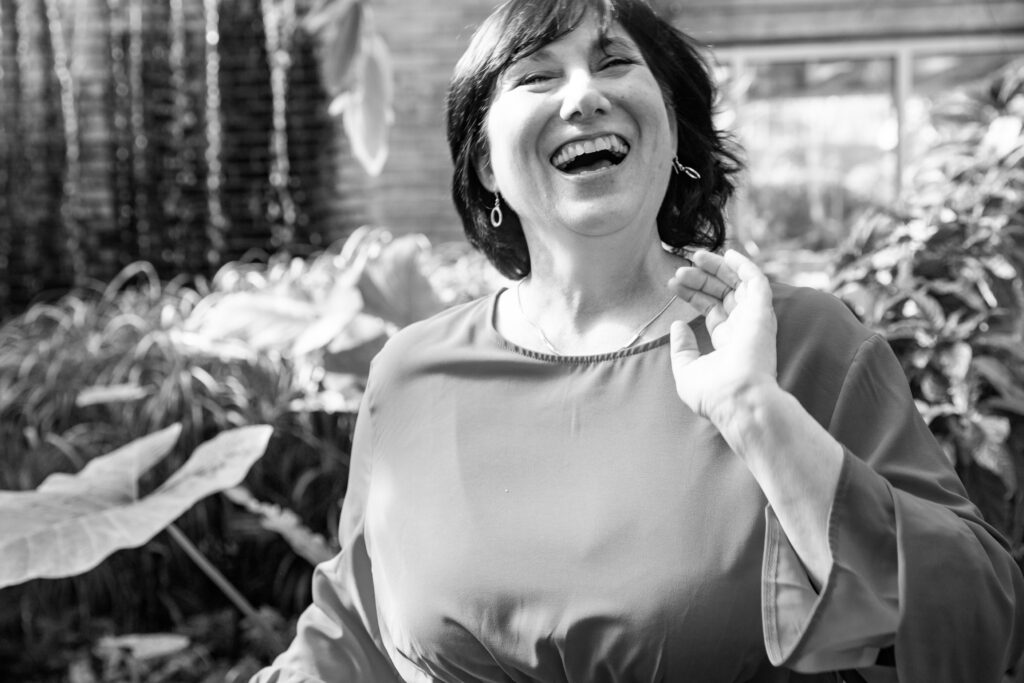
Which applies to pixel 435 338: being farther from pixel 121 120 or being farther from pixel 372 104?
pixel 121 120

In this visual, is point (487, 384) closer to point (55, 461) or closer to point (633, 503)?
point (633, 503)

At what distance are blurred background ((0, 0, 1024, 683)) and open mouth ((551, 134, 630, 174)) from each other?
1.65ft

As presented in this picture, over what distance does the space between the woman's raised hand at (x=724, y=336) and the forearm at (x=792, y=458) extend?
2 cm

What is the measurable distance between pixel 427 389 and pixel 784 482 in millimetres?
709

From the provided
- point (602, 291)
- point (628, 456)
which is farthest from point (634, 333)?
point (628, 456)

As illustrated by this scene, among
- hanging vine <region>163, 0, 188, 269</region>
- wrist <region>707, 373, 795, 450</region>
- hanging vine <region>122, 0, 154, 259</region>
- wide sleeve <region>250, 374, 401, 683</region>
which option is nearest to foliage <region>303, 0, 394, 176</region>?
wide sleeve <region>250, 374, 401, 683</region>

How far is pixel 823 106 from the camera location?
7.75m

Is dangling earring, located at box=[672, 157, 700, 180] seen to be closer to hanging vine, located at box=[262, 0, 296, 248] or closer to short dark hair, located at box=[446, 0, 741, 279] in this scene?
short dark hair, located at box=[446, 0, 741, 279]

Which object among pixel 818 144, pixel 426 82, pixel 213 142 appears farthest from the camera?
pixel 818 144

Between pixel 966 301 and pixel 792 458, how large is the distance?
4.34 ft

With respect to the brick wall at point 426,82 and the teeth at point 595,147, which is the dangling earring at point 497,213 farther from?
the brick wall at point 426,82

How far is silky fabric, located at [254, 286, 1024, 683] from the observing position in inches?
50.6

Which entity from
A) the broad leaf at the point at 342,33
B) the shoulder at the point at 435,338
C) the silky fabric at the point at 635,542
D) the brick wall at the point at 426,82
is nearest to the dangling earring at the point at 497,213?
the shoulder at the point at 435,338

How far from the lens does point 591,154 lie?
1681mm
